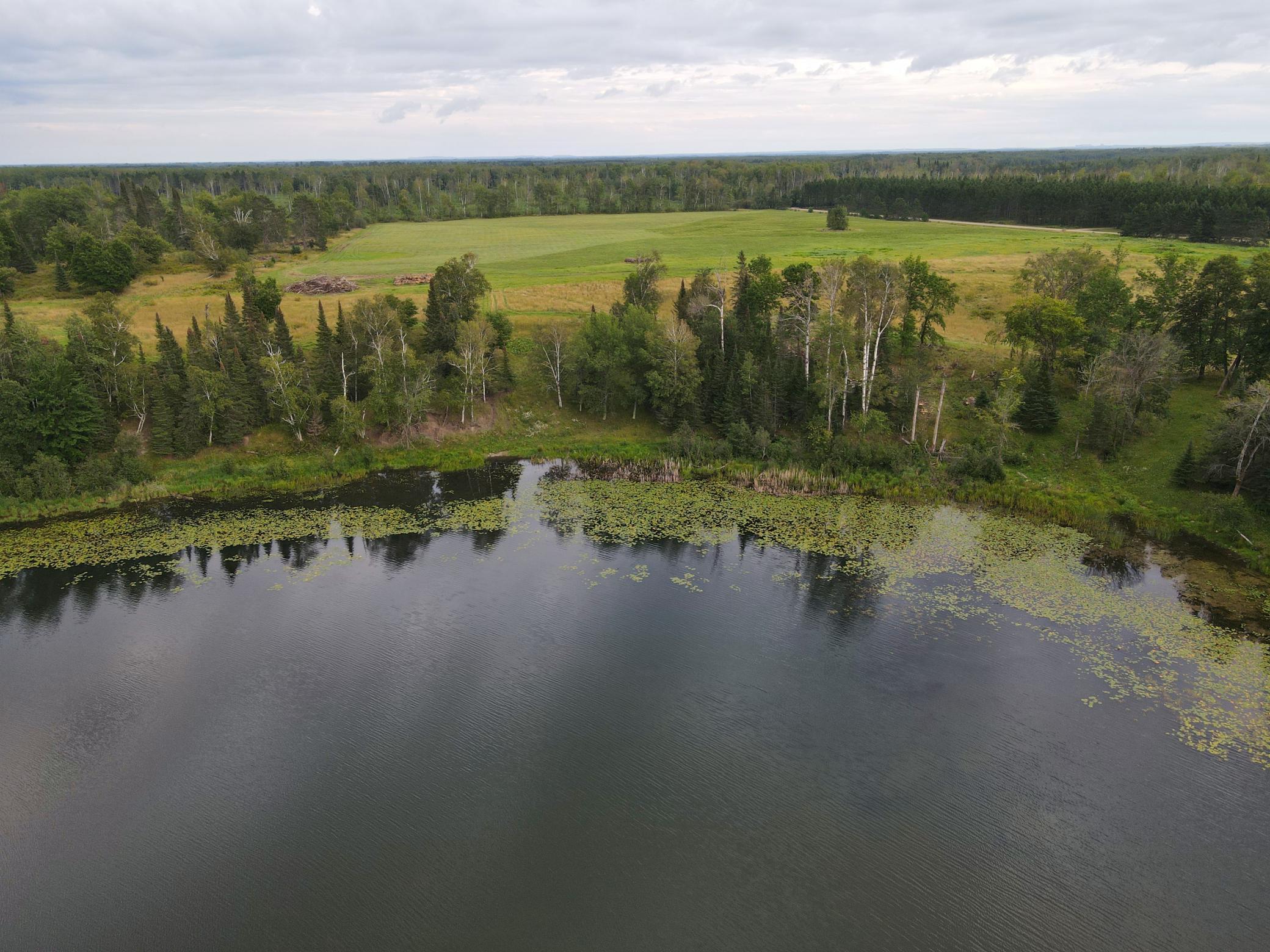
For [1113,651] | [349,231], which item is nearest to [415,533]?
[1113,651]

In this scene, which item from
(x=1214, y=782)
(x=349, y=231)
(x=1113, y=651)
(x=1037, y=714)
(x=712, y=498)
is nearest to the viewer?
(x=1214, y=782)

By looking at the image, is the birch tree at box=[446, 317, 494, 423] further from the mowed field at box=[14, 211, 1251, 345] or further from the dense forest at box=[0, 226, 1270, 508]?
the mowed field at box=[14, 211, 1251, 345]

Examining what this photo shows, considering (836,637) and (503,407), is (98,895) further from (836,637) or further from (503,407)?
(503,407)

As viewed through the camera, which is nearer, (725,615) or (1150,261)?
(725,615)

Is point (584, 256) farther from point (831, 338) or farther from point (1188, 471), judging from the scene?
point (1188, 471)

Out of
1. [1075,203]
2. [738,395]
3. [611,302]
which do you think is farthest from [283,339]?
[1075,203]
